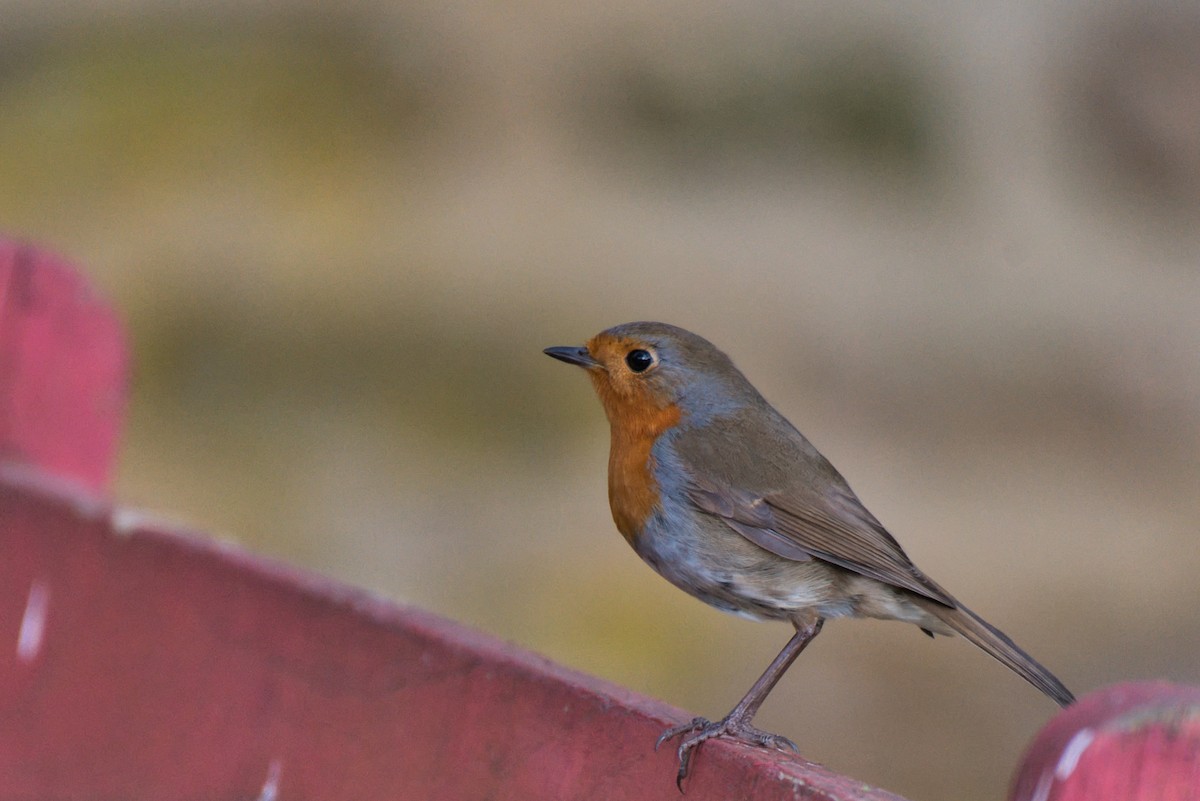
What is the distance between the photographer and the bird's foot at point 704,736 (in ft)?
6.30

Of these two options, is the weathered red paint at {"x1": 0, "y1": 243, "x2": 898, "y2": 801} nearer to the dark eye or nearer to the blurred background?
the dark eye

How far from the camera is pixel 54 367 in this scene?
3170mm

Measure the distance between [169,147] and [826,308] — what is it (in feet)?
9.28

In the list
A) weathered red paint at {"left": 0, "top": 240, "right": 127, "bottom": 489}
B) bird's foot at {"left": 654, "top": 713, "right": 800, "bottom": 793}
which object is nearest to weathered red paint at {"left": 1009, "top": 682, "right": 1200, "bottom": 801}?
bird's foot at {"left": 654, "top": 713, "right": 800, "bottom": 793}

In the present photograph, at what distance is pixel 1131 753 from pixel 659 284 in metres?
4.88

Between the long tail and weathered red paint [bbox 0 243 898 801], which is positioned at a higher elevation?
the long tail

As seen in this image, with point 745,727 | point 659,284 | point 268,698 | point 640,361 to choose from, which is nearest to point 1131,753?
point 745,727

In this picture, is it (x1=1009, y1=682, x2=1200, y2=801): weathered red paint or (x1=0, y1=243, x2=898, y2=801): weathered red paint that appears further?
(x1=0, y1=243, x2=898, y2=801): weathered red paint

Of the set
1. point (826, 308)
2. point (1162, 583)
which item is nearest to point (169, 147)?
point (826, 308)

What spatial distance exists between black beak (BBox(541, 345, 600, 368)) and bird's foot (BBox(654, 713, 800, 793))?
0.90m

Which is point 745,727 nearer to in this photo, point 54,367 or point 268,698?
point 268,698

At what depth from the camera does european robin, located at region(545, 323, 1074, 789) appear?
2662 mm

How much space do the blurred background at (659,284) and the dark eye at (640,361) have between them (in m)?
2.90

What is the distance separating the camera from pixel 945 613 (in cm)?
262
